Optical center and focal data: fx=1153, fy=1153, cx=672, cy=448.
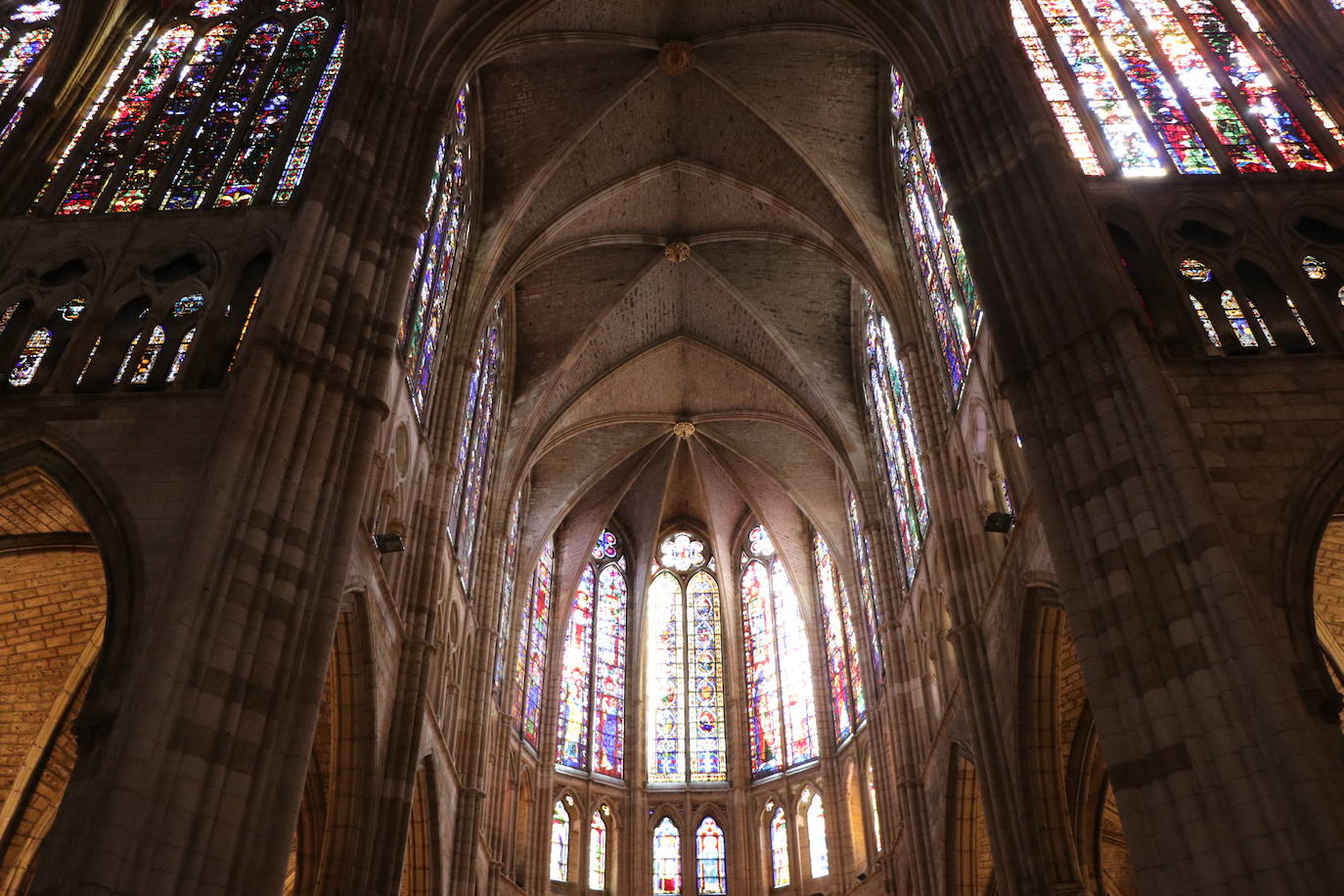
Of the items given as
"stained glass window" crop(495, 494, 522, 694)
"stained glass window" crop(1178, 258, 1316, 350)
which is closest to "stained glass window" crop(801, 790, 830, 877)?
"stained glass window" crop(495, 494, 522, 694)

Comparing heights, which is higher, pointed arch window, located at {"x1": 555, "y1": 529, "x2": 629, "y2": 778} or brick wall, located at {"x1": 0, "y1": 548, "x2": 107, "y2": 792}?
pointed arch window, located at {"x1": 555, "y1": 529, "x2": 629, "y2": 778}

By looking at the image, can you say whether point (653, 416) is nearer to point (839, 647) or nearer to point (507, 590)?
point (507, 590)

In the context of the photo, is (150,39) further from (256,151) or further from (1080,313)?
(1080,313)

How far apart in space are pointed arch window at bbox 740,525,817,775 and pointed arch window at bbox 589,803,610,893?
405 cm

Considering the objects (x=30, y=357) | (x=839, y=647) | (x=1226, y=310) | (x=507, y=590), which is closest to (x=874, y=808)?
(x=839, y=647)

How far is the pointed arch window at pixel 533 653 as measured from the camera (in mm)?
27344

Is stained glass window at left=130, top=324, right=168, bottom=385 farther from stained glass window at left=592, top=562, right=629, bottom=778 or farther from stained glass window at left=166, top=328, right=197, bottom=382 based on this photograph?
stained glass window at left=592, top=562, right=629, bottom=778

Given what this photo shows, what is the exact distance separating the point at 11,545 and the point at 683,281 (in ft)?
53.1

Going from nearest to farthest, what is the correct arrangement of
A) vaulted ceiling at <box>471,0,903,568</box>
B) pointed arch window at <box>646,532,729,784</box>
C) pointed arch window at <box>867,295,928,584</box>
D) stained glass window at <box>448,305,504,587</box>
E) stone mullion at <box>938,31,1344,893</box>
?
stone mullion at <box>938,31,1344,893</box>
stained glass window at <box>448,305,504,587</box>
pointed arch window at <box>867,295,928,584</box>
vaulted ceiling at <box>471,0,903,568</box>
pointed arch window at <box>646,532,729,784</box>

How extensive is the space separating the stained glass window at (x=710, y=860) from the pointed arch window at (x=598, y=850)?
2.24 meters

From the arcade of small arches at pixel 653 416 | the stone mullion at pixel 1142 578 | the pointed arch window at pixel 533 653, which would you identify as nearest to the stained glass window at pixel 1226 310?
the arcade of small arches at pixel 653 416

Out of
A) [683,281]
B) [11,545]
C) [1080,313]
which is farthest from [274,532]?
[683,281]

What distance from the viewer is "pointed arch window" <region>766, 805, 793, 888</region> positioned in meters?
27.4

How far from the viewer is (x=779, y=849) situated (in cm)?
2789
